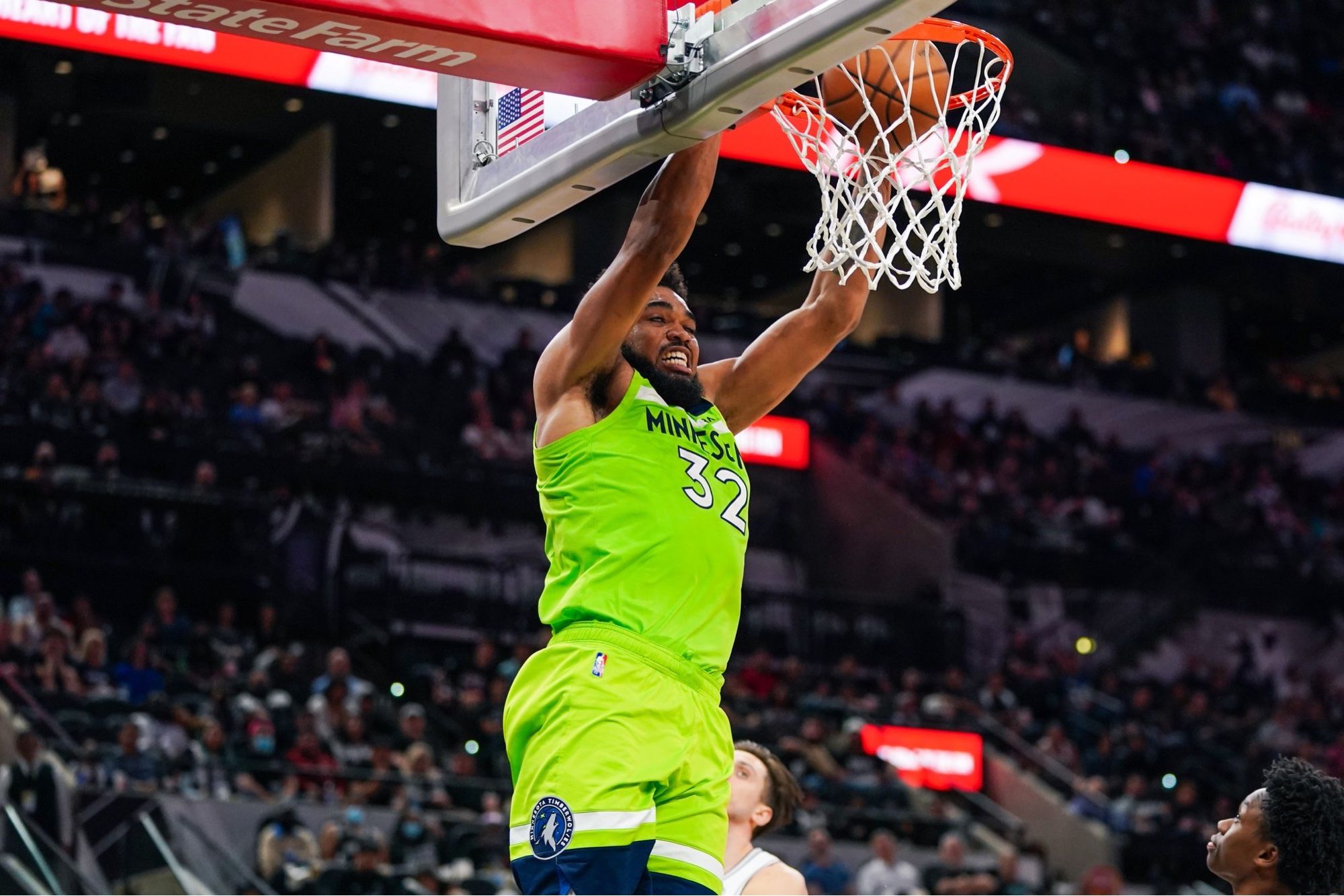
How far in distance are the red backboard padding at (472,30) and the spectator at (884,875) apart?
1102cm

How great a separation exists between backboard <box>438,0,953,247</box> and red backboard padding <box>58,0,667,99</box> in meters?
Result: 0.08

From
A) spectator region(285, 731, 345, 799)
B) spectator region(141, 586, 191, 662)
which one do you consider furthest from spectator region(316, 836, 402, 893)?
spectator region(141, 586, 191, 662)

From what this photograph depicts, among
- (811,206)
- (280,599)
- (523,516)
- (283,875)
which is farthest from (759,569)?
(283,875)

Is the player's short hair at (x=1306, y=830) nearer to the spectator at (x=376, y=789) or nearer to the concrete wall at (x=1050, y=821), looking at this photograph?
the spectator at (x=376, y=789)

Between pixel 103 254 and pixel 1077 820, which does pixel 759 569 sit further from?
pixel 103 254

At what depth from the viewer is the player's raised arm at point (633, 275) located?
412 cm

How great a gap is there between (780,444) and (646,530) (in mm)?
19946

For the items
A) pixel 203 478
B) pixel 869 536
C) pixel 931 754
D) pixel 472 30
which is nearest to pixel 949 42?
pixel 472 30

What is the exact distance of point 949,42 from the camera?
4.83 m

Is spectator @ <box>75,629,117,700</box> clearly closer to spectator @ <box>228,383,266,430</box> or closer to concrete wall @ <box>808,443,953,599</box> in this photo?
spectator @ <box>228,383,266,430</box>

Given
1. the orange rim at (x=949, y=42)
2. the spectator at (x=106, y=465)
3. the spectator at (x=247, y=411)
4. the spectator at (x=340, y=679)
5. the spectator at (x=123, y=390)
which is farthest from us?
the spectator at (x=247, y=411)

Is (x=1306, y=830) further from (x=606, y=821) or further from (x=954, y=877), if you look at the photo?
(x=954, y=877)

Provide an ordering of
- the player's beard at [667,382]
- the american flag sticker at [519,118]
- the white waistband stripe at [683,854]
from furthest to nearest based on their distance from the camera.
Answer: the american flag sticker at [519,118]
the player's beard at [667,382]
the white waistband stripe at [683,854]

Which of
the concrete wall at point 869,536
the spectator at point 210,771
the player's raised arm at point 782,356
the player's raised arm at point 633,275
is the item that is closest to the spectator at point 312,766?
the spectator at point 210,771
